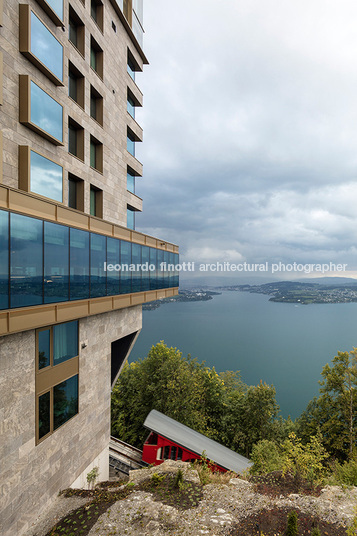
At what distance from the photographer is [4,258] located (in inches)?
372

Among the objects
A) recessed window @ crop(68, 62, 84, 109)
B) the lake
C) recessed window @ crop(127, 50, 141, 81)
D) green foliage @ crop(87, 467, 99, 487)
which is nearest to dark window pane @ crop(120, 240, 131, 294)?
recessed window @ crop(68, 62, 84, 109)

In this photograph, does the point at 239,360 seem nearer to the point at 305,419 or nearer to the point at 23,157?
the point at 305,419

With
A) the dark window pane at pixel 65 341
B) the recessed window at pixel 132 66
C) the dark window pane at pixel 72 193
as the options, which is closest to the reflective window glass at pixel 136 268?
the dark window pane at pixel 72 193

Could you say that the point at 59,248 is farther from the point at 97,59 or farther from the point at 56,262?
the point at 97,59

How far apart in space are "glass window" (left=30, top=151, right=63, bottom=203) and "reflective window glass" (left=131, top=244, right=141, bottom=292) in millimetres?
6688

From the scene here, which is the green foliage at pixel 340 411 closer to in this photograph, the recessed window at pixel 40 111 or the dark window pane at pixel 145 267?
the dark window pane at pixel 145 267

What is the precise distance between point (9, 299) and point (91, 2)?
23.5m

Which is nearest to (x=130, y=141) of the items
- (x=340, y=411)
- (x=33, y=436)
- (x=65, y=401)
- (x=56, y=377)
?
(x=56, y=377)

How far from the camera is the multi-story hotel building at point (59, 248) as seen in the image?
421 inches

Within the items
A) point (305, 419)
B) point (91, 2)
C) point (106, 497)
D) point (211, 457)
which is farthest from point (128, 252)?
point (305, 419)

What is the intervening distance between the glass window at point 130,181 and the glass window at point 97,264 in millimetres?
10864

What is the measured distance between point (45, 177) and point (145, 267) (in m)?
10.4

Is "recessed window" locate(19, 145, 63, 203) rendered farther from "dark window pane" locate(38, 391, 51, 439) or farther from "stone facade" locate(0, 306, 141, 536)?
"dark window pane" locate(38, 391, 51, 439)

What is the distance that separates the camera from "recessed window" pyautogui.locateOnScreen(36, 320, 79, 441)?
1247 centimetres
